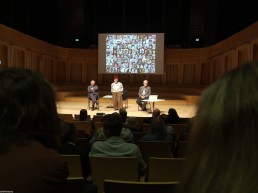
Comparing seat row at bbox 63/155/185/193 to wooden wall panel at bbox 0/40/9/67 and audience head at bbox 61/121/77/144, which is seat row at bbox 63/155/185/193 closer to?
audience head at bbox 61/121/77/144

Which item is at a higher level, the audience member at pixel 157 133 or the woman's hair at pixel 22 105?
the woman's hair at pixel 22 105

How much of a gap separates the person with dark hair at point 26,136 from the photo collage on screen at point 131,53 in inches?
588

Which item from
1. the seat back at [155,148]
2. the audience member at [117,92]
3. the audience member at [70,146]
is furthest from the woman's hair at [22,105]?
the audience member at [117,92]

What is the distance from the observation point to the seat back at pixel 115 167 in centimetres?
315

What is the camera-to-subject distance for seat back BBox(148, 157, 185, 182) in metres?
3.12

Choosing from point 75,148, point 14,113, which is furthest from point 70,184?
point 75,148

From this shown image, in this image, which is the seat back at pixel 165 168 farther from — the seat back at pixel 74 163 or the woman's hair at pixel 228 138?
the woman's hair at pixel 228 138

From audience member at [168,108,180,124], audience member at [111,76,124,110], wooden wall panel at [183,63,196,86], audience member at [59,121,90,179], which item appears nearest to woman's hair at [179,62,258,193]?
audience member at [59,121,90,179]

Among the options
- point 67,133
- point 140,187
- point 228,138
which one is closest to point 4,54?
point 67,133

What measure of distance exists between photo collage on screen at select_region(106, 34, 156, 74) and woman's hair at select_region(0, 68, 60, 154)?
14919 mm

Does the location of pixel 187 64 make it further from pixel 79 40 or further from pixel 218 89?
pixel 218 89

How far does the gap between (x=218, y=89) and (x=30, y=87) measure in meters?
0.81

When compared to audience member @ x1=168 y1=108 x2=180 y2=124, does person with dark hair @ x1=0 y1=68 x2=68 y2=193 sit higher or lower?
higher

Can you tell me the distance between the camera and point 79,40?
18.9 metres
